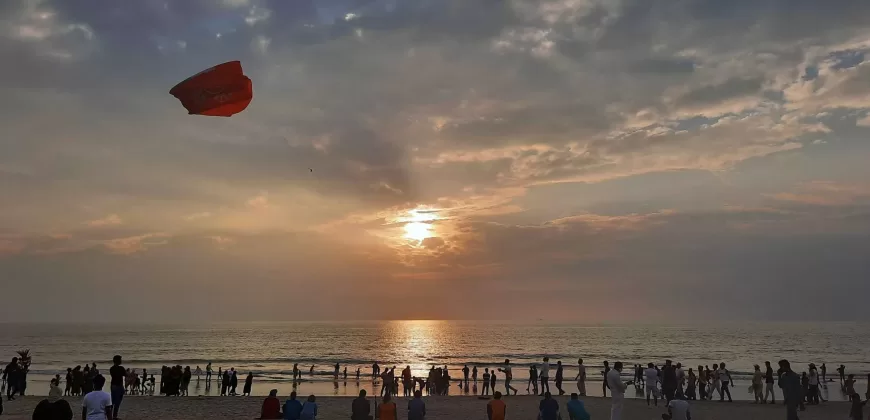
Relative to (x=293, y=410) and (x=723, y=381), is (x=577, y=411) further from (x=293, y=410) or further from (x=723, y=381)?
(x=723, y=381)

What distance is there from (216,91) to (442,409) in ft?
47.8

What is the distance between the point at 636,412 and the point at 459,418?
21.4 feet

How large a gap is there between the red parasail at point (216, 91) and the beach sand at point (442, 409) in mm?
10925

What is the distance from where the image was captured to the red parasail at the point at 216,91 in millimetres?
15773

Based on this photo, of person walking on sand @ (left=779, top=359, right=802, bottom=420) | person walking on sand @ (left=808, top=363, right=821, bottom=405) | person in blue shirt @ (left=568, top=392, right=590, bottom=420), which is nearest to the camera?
person in blue shirt @ (left=568, top=392, right=590, bottom=420)

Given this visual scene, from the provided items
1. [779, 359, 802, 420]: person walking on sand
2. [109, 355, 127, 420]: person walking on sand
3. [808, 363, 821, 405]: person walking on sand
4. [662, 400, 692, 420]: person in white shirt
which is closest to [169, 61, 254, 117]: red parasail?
[109, 355, 127, 420]: person walking on sand

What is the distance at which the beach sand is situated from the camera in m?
20.9

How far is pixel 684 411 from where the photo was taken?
1257 cm

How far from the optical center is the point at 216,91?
15883 mm

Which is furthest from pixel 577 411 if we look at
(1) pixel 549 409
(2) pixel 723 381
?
(2) pixel 723 381

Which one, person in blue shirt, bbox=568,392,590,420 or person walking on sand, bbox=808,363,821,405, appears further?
person walking on sand, bbox=808,363,821,405

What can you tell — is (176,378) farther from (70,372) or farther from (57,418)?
(57,418)

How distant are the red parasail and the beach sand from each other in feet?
35.8

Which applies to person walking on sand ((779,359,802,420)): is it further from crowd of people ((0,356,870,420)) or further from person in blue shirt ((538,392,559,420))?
person in blue shirt ((538,392,559,420))
